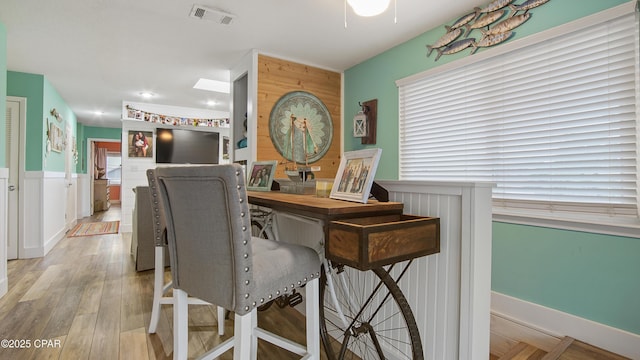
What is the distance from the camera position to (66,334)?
6.41ft

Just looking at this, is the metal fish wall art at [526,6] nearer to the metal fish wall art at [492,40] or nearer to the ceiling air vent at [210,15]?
the metal fish wall art at [492,40]

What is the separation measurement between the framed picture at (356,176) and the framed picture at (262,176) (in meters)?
0.89

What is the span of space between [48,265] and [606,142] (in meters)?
5.02

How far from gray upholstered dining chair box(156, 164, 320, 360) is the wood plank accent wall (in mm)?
2144

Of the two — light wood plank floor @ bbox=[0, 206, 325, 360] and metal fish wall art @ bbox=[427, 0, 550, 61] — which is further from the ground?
metal fish wall art @ bbox=[427, 0, 550, 61]

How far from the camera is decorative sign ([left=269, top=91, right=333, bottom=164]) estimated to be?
3.44 metres

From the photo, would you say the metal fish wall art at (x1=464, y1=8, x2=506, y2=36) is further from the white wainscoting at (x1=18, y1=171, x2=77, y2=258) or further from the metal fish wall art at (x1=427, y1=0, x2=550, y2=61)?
the white wainscoting at (x1=18, y1=171, x2=77, y2=258)

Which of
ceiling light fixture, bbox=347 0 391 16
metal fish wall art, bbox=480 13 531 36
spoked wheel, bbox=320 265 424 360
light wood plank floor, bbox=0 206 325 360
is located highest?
metal fish wall art, bbox=480 13 531 36

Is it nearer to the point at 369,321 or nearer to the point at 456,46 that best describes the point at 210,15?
the point at 456,46

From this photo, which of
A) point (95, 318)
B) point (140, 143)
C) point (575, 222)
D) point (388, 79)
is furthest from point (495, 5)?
point (140, 143)

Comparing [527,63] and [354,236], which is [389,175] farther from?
[354,236]

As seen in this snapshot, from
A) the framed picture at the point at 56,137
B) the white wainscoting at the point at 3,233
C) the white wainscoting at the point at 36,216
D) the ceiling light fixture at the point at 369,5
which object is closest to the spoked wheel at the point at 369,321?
the ceiling light fixture at the point at 369,5

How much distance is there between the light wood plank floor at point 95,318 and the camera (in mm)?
1784

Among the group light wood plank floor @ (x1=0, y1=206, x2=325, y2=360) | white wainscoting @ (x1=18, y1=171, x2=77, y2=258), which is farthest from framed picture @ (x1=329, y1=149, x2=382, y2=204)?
white wainscoting @ (x1=18, y1=171, x2=77, y2=258)
